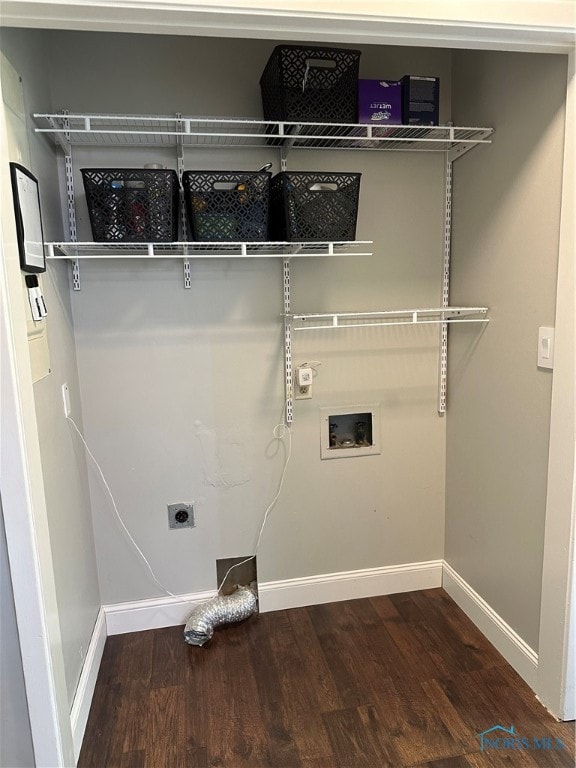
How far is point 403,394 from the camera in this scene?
2277 mm

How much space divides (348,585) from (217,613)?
1.98 feet

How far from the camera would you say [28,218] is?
4.65ft

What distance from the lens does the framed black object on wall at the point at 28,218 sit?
132 cm

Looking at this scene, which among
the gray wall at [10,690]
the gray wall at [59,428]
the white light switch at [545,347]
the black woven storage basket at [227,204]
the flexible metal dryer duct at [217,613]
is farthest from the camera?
the flexible metal dryer duct at [217,613]

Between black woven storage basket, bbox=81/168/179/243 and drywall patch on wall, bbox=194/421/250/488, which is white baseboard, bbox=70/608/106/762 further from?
black woven storage basket, bbox=81/168/179/243

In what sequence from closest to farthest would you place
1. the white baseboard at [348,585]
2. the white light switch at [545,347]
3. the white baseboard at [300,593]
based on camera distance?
the white light switch at [545,347]
the white baseboard at [300,593]
the white baseboard at [348,585]

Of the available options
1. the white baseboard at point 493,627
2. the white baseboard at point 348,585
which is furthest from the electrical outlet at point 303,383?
the white baseboard at point 493,627

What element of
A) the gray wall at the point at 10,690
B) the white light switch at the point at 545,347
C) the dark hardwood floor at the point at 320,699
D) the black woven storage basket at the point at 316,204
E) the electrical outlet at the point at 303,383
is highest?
the black woven storage basket at the point at 316,204

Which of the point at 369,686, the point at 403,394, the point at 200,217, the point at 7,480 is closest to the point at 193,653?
the point at 369,686

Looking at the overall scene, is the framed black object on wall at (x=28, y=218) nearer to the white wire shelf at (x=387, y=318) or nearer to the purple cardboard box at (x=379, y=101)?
the white wire shelf at (x=387, y=318)

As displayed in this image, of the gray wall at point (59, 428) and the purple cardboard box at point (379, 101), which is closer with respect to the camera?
the gray wall at point (59, 428)

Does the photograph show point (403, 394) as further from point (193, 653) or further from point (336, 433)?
point (193, 653)

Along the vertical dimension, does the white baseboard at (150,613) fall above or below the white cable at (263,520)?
below

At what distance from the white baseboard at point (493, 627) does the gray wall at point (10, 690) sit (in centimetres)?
157
